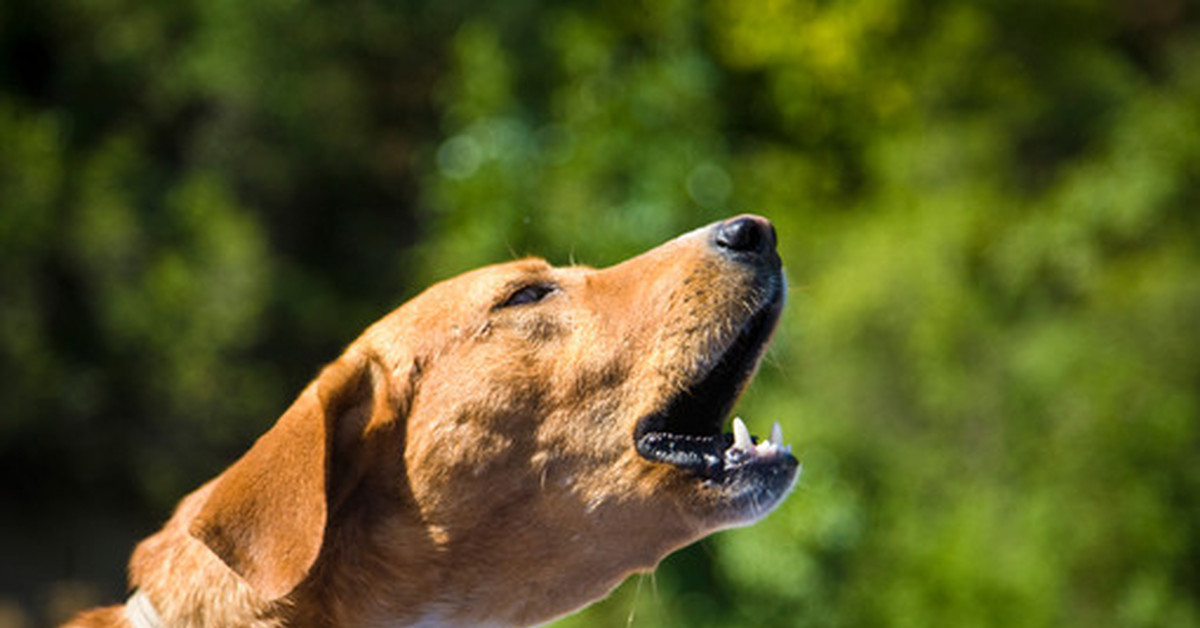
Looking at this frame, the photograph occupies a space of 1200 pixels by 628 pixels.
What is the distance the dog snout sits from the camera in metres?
3.39

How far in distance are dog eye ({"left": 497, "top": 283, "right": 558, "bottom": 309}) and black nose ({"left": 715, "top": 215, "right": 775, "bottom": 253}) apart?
0.41m

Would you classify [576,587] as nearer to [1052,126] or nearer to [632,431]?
[632,431]

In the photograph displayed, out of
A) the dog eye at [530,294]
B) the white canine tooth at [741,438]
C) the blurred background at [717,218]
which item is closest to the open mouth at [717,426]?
the white canine tooth at [741,438]

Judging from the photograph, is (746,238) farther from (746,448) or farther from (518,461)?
(518,461)

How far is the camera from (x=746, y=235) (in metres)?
3.41

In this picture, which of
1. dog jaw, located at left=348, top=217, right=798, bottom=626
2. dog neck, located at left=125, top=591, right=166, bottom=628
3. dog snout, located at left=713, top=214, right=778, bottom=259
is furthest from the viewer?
dog snout, located at left=713, top=214, right=778, bottom=259

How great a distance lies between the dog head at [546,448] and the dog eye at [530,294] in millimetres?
98

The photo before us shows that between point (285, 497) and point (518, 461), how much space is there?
20.6 inches

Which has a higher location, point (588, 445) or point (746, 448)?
point (588, 445)

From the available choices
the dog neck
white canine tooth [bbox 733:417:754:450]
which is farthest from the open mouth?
the dog neck

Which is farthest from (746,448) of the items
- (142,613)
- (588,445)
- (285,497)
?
(142,613)

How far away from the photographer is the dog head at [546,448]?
3.22 meters

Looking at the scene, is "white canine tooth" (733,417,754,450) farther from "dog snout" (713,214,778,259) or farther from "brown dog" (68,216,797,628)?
"dog snout" (713,214,778,259)

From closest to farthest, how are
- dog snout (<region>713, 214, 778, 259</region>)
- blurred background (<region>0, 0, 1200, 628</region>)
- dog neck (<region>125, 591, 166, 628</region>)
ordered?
dog neck (<region>125, 591, 166, 628</region>) < dog snout (<region>713, 214, 778, 259</region>) < blurred background (<region>0, 0, 1200, 628</region>)
